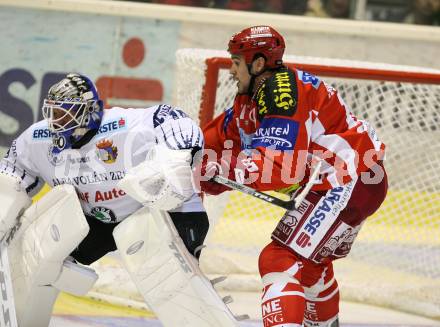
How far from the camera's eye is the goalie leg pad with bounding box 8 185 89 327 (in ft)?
10.9

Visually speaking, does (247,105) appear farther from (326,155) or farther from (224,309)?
(224,309)

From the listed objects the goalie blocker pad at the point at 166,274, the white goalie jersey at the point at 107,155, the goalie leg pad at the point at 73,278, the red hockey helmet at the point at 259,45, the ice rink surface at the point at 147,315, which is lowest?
the ice rink surface at the point at 147,315

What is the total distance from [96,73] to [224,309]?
2720mm

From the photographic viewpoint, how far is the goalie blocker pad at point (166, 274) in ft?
10.6

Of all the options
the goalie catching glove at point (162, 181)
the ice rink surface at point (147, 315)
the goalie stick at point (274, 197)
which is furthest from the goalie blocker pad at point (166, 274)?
the ice rink surface at point (147, 315)

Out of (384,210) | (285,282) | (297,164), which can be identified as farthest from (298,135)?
(384,210)

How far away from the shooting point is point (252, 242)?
197 inches

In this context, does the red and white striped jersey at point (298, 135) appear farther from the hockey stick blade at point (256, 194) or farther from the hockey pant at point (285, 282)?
the hockey pant at point (285, 282)

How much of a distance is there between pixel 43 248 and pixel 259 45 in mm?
959

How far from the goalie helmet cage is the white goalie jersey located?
99 centimetres

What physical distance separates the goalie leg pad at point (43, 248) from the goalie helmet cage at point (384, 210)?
44.1 inches

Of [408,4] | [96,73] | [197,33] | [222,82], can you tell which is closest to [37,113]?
[96,73]

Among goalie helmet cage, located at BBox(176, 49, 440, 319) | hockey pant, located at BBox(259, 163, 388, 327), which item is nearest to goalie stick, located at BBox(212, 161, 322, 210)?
hockey pant, located at BBox(259, 163, 388, 327)

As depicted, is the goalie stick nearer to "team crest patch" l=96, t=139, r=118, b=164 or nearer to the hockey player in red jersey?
the hockey player in red jersey
